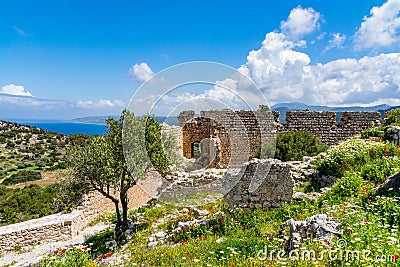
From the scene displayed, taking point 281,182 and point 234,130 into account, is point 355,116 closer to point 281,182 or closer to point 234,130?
point 234,130

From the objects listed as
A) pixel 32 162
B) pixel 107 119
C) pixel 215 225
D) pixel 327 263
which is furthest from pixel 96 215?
pixel 32 162

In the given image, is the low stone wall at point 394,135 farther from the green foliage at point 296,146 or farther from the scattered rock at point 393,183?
the scattered rock at point 393,183

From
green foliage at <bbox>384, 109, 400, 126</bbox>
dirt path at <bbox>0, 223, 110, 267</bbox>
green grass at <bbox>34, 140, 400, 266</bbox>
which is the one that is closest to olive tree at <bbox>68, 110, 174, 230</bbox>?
green grass at <bbox>34, 140, 400, 266</bbox>

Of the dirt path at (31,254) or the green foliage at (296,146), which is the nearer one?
the dirt path at (31,254)

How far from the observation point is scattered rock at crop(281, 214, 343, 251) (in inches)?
206

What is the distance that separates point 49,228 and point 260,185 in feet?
30.7

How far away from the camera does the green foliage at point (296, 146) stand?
1625 centimetres

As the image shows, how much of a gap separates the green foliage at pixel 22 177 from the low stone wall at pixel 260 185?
29758mm

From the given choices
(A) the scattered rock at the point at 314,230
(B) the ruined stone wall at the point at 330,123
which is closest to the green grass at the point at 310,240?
(A) the scattered rock at the point at 314,230

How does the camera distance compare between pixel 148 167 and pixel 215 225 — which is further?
pixel 148 167

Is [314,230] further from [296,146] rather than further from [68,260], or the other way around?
[296,146]

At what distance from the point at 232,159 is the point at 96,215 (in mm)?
9463

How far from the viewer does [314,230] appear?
5.47 metres

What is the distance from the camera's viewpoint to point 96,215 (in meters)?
15.2
